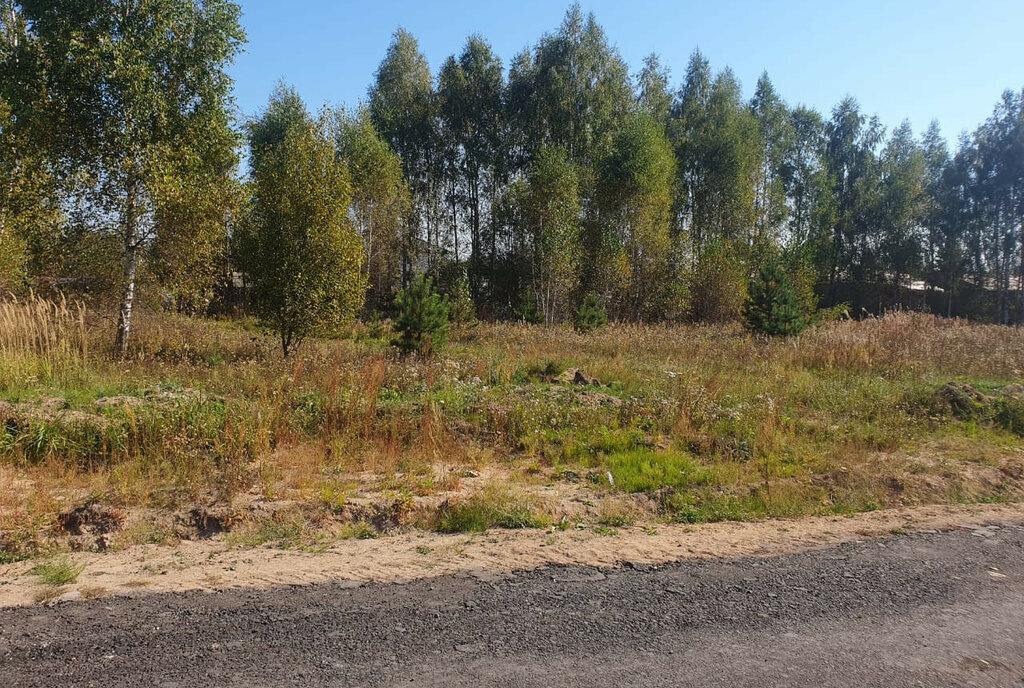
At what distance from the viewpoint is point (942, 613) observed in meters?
4.09

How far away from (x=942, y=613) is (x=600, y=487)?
303cm

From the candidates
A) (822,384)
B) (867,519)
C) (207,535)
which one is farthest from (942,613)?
(822,384)

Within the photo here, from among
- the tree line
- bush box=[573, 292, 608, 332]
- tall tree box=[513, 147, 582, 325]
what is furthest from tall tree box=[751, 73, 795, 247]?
bush box=[573, 292, 608, 332]

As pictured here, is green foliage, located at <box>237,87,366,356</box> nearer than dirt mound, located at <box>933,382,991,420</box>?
No

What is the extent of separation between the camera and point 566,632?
3793 mm

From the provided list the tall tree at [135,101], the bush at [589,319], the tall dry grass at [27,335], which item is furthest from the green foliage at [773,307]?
the tall dry grass at [27,335]

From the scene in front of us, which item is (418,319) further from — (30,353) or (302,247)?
(30,353)

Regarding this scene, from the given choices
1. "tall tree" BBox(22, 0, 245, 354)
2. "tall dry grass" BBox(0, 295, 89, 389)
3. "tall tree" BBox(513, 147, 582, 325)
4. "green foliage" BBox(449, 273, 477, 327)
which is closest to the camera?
"tall dry grass" BBox(0, 295, 89, 389)

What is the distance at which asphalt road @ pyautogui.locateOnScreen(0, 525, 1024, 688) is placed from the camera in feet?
10.8

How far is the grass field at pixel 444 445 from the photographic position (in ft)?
18.5

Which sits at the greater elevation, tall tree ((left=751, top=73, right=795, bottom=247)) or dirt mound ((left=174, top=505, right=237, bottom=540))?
tall tree ((left=751, top=73, right=795, bottom=247))

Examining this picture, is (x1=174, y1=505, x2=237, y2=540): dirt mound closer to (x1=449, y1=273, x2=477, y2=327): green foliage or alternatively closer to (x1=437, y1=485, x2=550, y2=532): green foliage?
(x1=437, y1=485, x2=550, y2=532): green foliage

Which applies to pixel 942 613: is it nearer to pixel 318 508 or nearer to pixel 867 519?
pixel 867 519

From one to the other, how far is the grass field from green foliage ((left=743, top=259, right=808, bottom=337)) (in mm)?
6661
